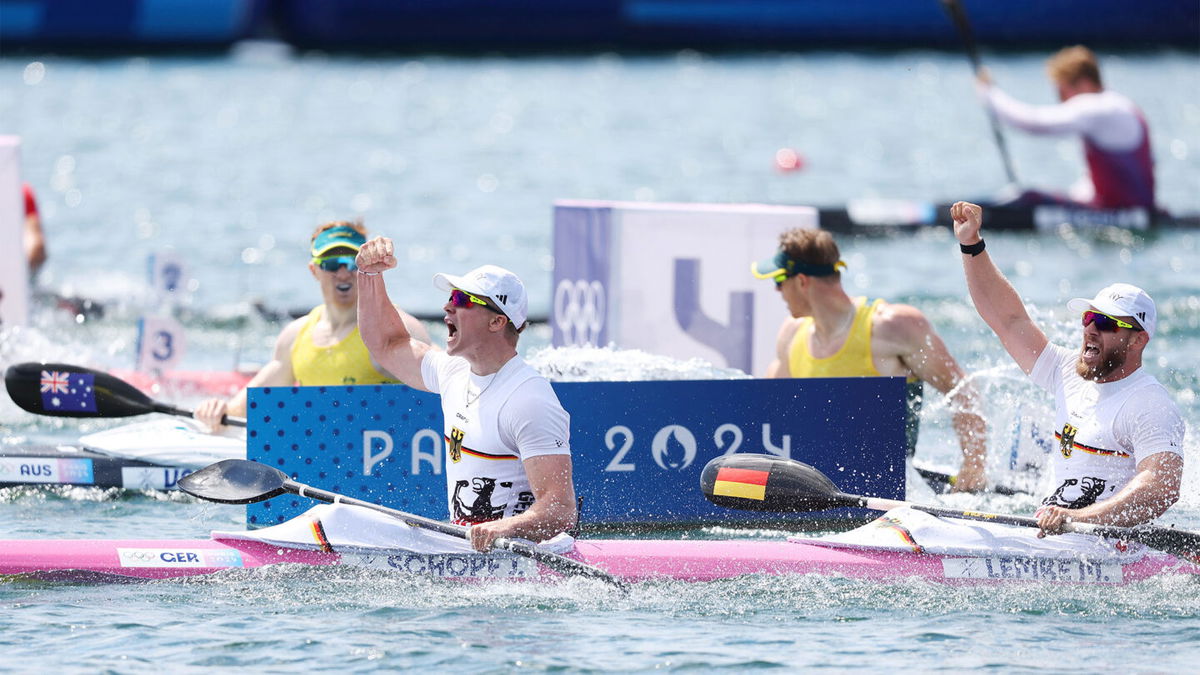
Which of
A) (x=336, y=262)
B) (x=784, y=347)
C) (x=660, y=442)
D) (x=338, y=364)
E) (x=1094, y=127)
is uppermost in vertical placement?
(x=1094, y=127)

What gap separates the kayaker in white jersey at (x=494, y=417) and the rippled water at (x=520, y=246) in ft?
1.40

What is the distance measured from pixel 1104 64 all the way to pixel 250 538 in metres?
37.4

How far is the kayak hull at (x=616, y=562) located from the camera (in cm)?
728

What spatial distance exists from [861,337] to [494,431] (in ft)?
9.22

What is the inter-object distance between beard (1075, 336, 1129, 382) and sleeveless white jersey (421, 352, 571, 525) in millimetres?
2062

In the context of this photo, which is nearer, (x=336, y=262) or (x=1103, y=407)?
(x=1103, y=407)

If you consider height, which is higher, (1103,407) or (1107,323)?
(1107,323)

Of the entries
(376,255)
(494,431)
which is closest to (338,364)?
(376,255)

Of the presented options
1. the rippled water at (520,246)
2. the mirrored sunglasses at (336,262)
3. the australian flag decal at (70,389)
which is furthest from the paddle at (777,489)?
the australian flag decal at (70,389)

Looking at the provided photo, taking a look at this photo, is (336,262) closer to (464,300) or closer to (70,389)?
(70,389)

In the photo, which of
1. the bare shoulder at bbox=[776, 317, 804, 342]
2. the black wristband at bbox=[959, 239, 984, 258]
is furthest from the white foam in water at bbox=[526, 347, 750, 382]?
the black wristband at bbox=[959, 239, 984, 258]

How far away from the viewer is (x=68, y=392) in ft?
30.9

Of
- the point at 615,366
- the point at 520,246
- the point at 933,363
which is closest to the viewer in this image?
the point at 933,363

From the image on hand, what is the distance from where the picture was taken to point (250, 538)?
7.40m
